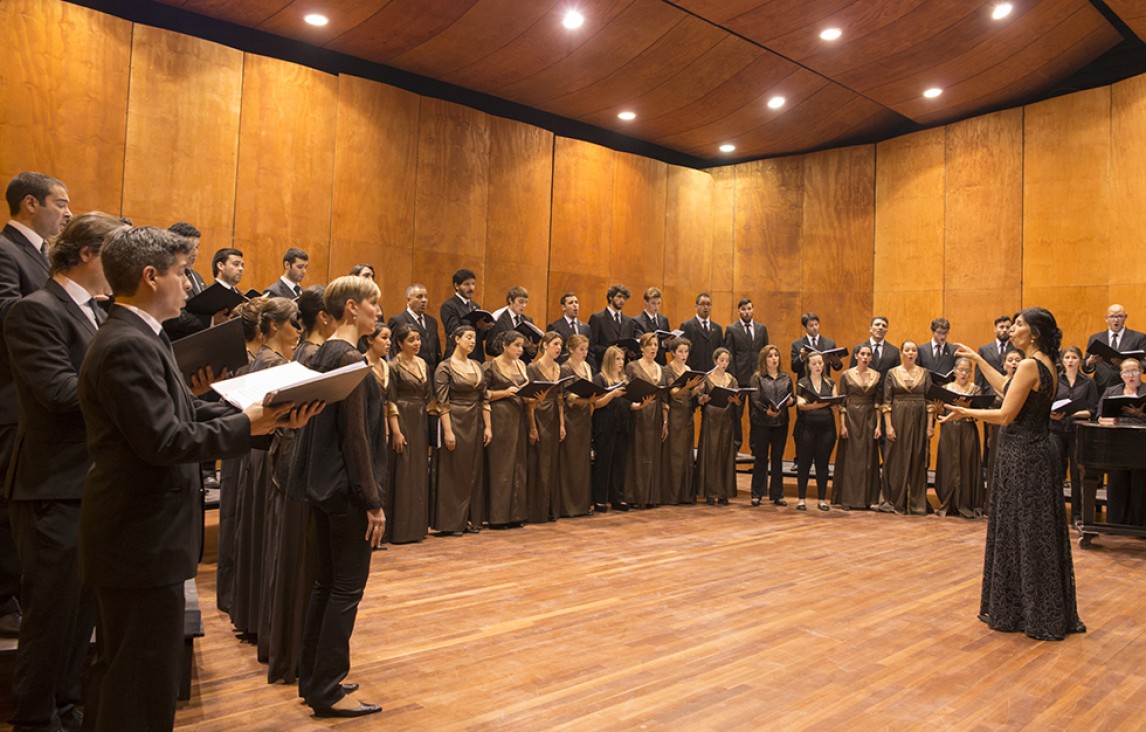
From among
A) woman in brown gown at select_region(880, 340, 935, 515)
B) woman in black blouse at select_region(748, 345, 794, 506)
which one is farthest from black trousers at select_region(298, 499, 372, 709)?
woman in brown gown at select_region(880, 340, 935, 515)

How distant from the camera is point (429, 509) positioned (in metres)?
5.95

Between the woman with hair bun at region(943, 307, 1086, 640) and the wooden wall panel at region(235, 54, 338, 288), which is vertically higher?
the wooden wall panel at region(235, 54, 338, 288)

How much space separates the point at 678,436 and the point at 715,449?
448 millimetres

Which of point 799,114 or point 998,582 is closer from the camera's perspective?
point 998,582

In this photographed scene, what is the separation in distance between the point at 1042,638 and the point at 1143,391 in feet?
11.5

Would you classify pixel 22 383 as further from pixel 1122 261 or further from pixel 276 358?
pixel 1122 261

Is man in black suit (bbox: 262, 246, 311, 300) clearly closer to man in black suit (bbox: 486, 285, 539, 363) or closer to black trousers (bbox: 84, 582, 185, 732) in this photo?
man in black suit (bbox: 486, 285, 539, 363)

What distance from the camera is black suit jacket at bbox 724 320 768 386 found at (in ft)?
29.0

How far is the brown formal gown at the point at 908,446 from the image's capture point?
758 cm

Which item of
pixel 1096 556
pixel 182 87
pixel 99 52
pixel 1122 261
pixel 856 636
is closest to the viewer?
pixel 856 636

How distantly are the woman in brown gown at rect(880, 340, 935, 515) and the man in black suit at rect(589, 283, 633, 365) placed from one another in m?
2.50

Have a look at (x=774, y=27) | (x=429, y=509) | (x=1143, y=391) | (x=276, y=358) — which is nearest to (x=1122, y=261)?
(x=1143, y=391)

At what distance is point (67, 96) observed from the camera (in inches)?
245

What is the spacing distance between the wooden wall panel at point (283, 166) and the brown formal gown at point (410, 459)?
221cm
